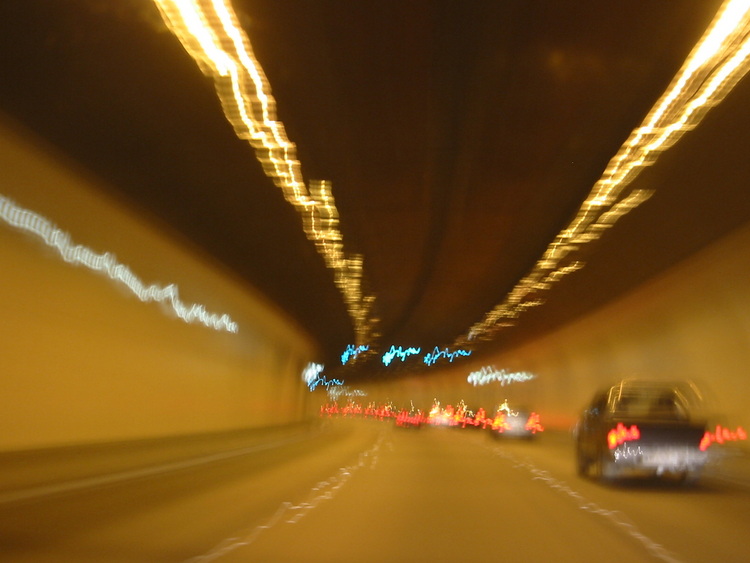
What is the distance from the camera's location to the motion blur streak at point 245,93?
12156mm

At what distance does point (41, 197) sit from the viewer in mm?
17766

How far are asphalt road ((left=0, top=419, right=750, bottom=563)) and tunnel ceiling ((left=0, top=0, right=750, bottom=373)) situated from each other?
568 centimetres

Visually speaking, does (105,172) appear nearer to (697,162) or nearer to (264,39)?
(264,39)

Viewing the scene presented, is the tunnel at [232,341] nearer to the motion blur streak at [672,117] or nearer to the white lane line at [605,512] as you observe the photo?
the white lane line at [605,512]

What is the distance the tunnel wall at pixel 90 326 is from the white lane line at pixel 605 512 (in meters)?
9.30

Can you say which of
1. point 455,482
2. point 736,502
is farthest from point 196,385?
point 736,502

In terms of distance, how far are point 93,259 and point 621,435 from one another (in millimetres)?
10987

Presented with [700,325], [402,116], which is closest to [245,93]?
[402,116]

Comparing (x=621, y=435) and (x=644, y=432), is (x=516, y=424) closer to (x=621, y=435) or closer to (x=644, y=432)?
(x=621, y=435)

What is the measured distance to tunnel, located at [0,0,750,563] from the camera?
12789mm

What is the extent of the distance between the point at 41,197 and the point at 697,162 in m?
11.3

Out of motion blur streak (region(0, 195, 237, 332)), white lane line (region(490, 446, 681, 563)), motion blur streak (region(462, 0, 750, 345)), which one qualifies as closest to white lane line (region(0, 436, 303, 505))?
motion blur streak (region(0, 195, 237, 332))

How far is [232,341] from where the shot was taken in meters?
36.5

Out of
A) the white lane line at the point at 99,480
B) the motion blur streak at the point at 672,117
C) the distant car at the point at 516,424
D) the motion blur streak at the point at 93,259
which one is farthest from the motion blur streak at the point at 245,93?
the distant car at the point at 516,424
